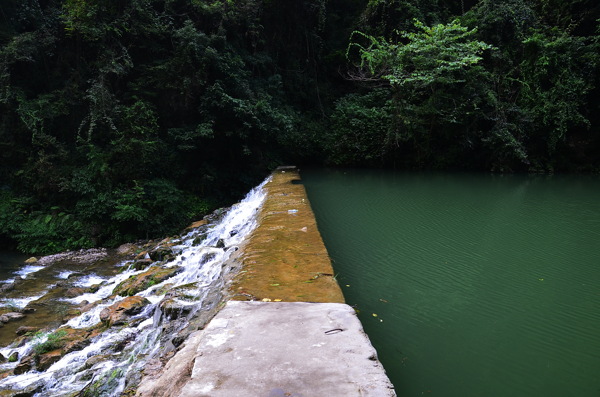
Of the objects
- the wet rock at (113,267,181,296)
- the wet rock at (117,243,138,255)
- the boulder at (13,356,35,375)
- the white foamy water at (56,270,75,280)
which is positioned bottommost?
the white foamy water at (56,270,75,280)

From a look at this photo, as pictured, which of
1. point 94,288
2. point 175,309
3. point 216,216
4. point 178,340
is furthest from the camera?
point 216,216

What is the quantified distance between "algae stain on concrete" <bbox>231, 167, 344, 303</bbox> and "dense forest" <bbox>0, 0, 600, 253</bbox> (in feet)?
16.8

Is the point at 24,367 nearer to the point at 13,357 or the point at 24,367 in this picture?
the point at 24,367

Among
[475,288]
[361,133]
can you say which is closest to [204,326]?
[475,288]

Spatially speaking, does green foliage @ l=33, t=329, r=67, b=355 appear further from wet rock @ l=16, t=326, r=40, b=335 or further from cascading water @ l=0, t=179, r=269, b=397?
wet rock @ l=16, t=326, r=40, b=335

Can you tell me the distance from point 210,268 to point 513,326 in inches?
129

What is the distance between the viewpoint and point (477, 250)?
4.57 metres

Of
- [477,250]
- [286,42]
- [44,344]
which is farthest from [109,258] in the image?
[286,42]

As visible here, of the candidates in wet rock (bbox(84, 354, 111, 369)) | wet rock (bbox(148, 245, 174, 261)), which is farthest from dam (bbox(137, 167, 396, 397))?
wet rock (bbox(148, 245, 174, 261))

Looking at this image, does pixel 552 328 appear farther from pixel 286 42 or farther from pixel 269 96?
pixel 286 42

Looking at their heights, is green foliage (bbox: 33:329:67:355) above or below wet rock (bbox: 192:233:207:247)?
below

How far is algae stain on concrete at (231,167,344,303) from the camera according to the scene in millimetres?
2729

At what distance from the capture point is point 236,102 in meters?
9.58

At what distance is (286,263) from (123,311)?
2.10 metres
